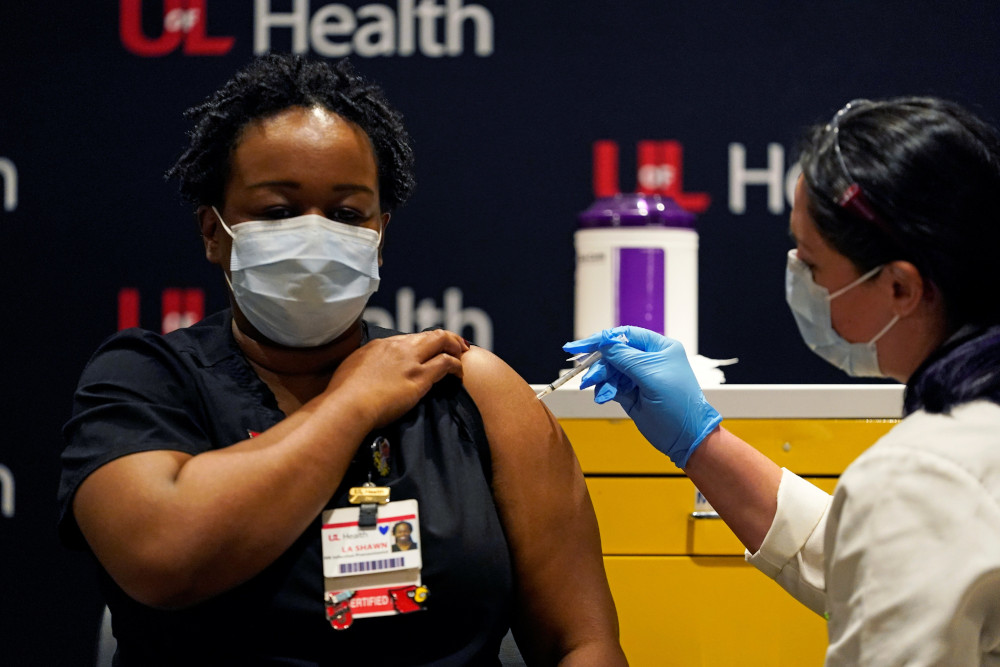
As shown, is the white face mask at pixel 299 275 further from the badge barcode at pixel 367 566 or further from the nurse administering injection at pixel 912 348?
the nurse administering injection at pixel 912 348

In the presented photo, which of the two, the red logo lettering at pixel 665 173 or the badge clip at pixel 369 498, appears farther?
the red logo lettering at pixel 665 173

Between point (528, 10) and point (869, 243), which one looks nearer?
point (869, 243)

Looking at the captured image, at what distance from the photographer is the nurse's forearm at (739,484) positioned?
1594mm

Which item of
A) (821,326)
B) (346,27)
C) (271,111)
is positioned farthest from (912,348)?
(346,27)

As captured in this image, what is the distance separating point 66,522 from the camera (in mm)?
1349

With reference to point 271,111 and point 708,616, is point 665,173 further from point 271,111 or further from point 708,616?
point 271,111

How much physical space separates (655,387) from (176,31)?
1.83 meters

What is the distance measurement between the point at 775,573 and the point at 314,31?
191 cm

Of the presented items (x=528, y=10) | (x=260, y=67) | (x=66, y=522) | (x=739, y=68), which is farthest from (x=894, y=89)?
(x=66, y=522)

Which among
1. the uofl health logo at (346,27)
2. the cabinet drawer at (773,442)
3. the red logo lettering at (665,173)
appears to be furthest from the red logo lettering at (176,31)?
the cabinet drawer at (773,442)

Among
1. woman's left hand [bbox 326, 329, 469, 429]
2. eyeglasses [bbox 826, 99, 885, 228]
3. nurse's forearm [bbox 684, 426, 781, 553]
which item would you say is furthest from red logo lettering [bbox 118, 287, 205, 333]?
eyeglasses [bbox 826, 99, 885, 228]

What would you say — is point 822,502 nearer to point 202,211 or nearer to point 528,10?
point 202,211

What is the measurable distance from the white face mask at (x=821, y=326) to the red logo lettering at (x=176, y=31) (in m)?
1.89

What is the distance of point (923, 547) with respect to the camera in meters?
1.04
